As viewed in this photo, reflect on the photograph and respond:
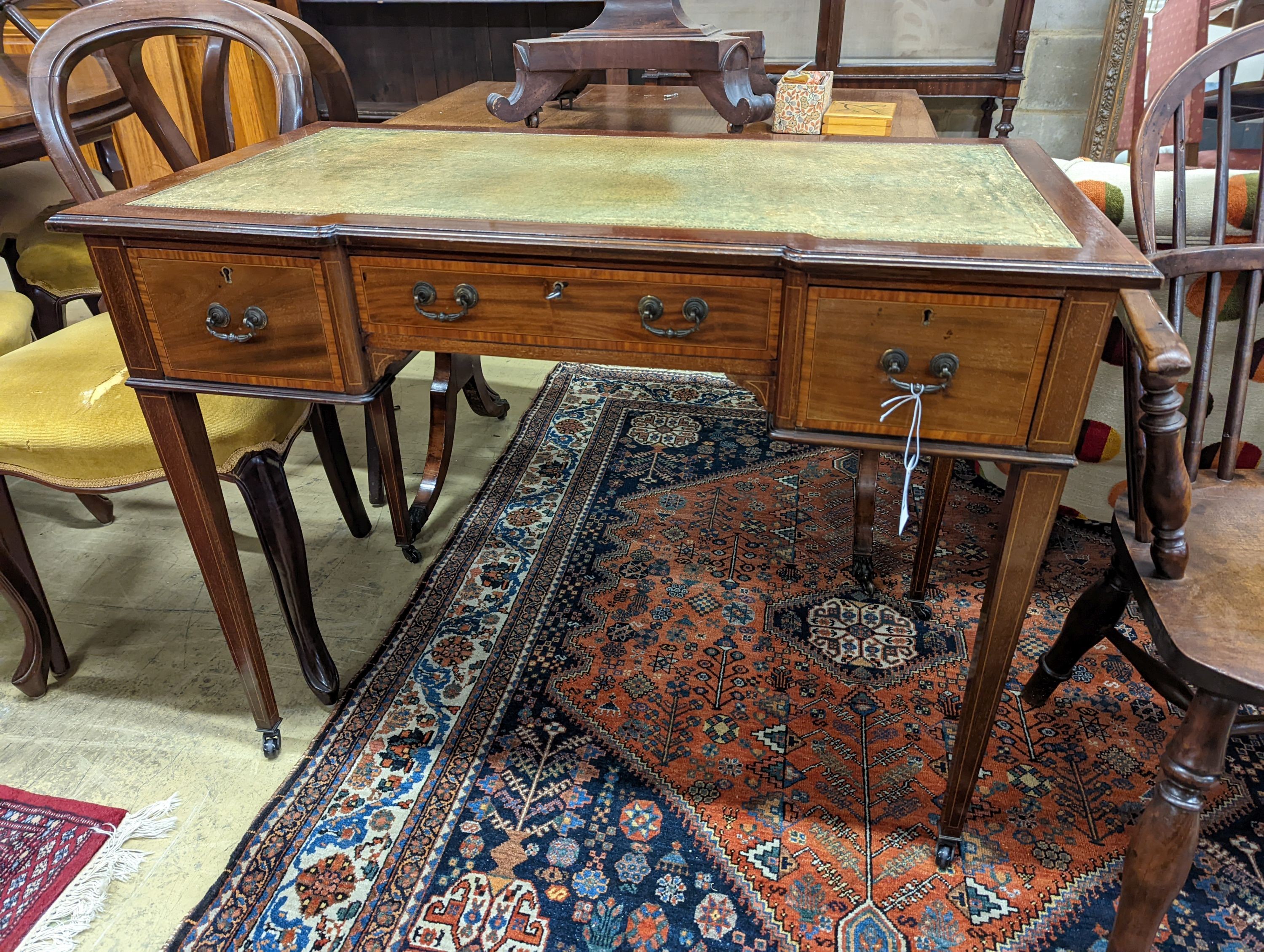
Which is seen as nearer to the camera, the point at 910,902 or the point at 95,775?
the point at 910,902

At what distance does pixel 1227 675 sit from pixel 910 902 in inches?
22.6

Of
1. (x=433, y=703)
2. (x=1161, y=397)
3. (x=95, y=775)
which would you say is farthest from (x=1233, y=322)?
(x=95, y=775)

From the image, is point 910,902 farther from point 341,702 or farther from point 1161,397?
point 341,702

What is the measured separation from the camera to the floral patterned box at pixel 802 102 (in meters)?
1.52

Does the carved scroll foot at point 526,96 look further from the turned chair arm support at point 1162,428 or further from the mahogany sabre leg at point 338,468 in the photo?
the turned chair arm support at point 1162,428

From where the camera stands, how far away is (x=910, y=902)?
1.23 m

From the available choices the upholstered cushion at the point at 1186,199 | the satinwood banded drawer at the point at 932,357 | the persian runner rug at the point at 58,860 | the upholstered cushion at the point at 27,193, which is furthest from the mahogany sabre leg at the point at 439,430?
the upholstered cushion at the point at 1186,199

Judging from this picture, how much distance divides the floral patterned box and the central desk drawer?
728 mm

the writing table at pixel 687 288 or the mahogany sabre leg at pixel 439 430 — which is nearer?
the writing table at pixel 687 288

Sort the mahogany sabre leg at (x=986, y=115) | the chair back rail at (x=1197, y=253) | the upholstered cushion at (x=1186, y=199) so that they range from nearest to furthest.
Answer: the chair back rail at (x=1197, y=253), the upholstered cushion at (x=1186, y=199), the mahogany sabre leg at (x=986, y=115)

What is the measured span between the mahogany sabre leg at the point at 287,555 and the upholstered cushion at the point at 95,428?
3cm

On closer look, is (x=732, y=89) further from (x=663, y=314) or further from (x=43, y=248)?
(x=43, y=248)

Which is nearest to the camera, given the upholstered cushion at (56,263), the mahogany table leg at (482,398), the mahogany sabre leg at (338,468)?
the mahogany sabre leg at (338,468)

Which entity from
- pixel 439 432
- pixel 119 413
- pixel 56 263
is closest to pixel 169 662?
pixel 119 413
